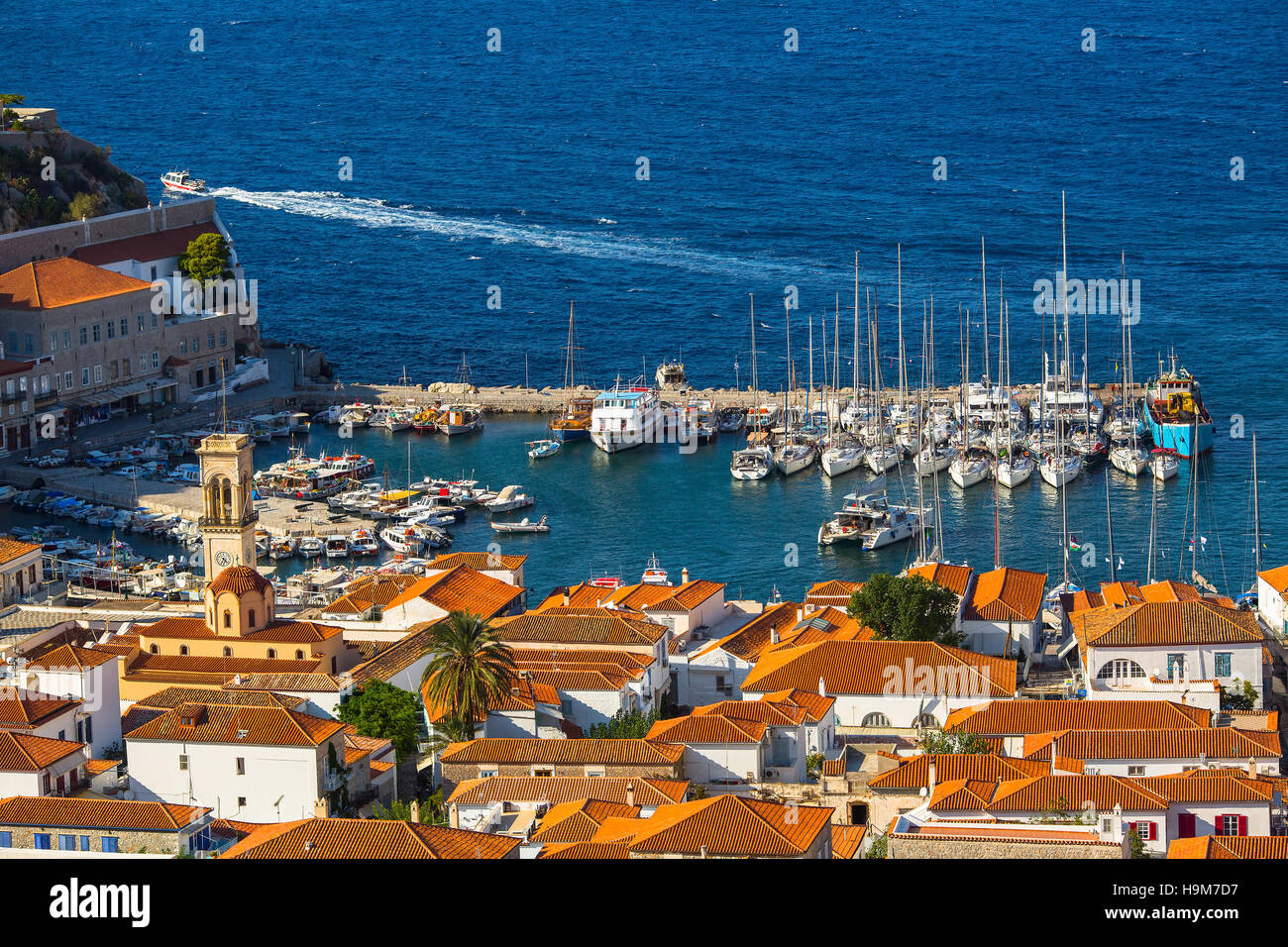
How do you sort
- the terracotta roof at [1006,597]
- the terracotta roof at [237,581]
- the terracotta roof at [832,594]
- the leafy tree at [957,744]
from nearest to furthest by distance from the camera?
the leafy tree at [957,744], the terracotta roof at [237,581], the terracotta roof at [1006,597], the terracotta roof at [832,594]

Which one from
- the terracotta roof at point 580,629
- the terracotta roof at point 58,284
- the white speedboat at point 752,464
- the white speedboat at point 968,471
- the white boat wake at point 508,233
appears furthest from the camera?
the white boat wake at point 508,233

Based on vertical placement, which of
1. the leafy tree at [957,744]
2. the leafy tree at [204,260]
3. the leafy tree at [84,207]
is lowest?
the leafy tree at [957,744]

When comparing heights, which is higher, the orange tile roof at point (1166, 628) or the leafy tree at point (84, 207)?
the leafy tree at point (84, 207)

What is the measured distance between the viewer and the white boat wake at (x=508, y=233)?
12825 cm

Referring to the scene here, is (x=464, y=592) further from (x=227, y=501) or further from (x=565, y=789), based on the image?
(x=565, y=789)

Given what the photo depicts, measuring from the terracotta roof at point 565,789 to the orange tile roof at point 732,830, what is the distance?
16.9 feet

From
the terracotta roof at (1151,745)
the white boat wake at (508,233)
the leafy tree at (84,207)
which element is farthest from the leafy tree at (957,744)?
the white boat wake at (508,233)

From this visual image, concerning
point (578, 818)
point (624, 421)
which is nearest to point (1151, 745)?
point (578, 818)

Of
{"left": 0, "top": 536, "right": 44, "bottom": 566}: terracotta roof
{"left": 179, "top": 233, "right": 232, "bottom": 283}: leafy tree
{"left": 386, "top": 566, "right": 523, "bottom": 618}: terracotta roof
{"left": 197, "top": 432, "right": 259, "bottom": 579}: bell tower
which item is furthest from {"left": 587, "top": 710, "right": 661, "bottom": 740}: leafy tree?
{"left": 179, "top": 233, "right": 232, "bottom": 283}: leafy tree

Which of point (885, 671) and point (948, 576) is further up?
point (948, 576)

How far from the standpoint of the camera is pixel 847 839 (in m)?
35.4

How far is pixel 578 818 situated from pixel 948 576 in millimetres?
25743

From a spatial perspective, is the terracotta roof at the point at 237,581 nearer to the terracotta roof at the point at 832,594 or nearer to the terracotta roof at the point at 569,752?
the terracotta roof at the point at 569,752
